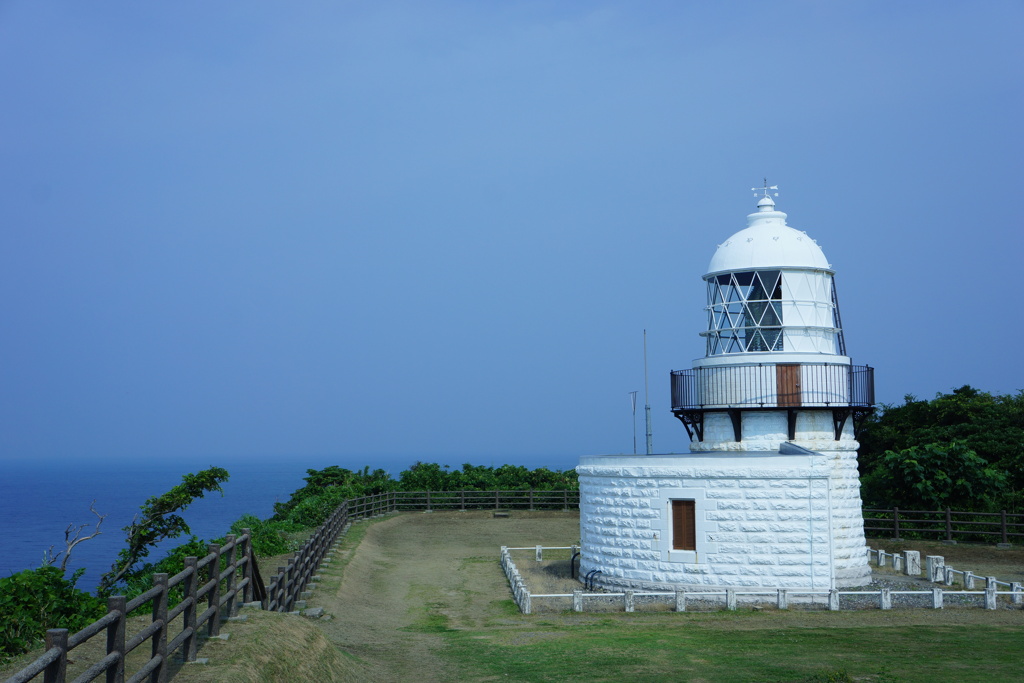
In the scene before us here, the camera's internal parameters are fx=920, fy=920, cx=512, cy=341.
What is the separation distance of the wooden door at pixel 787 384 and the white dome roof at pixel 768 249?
2625 millimetres

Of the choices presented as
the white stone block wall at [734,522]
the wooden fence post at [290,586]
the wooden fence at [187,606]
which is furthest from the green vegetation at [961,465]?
the wooden fence post at [290,586]

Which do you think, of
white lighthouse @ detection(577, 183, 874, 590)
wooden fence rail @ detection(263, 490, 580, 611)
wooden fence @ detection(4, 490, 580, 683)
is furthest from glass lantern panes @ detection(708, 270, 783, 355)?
wooden fence rail @ detection(263, 490, 580, 611)

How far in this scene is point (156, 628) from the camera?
25.9 ft

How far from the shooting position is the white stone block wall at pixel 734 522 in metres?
19.1

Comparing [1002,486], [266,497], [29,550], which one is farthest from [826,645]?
[266,497]

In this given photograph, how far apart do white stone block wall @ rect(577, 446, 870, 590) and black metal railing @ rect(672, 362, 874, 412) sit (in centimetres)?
274

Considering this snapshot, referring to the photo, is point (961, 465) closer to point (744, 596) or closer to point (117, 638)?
point (744, 596)

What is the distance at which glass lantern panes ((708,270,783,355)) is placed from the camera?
74.7ft

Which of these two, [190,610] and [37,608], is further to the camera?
[37,608]

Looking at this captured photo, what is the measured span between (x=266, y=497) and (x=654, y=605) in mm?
157593

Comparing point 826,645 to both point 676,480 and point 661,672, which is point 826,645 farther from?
point 676,480

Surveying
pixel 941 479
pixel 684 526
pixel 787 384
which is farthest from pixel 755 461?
pixel 941 479

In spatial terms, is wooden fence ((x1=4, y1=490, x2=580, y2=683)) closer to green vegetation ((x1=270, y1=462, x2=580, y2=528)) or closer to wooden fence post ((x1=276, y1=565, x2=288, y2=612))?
wooden fence post ((x1=276, y1=565, x2=288, y2=612))

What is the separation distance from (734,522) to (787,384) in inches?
166
